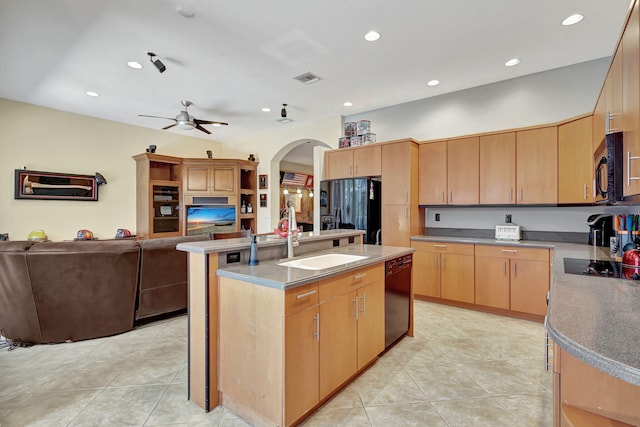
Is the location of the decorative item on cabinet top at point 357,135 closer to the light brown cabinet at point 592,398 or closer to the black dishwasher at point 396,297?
the black dishwasher at point 396,297

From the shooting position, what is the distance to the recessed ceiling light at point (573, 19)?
2.67m

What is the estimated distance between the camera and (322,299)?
1.88 meters

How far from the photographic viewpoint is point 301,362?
1.72m

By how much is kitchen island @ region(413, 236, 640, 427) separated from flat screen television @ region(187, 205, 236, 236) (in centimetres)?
624

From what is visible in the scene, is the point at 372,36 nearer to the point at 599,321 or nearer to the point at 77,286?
the point at 599,321

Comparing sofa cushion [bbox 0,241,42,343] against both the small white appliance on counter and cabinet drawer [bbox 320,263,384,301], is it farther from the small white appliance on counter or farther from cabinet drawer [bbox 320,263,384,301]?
the small white appliance on counter

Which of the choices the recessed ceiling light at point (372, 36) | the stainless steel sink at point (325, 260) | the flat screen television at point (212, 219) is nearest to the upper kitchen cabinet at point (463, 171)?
the recessed ceiling light at point (372, 36)

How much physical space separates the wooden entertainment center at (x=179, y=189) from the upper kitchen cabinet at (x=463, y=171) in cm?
431

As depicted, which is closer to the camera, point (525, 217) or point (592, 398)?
point (592, 398)

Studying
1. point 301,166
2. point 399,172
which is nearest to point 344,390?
point 399,172

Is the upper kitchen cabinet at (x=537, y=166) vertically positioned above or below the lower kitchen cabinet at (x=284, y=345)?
above

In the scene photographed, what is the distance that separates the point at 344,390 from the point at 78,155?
6025 millimetres

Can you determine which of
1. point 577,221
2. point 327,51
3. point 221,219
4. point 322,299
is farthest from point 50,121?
point 577,221

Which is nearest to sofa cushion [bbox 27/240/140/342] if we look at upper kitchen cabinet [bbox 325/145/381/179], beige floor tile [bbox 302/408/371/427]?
beige floor tile [bbox 302/408/371/427]
